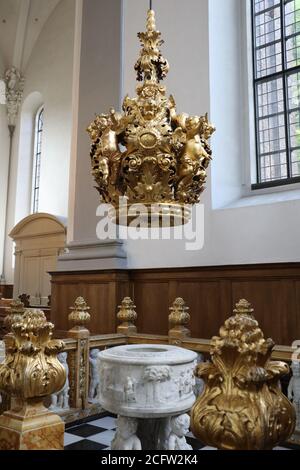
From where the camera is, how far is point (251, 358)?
4.07 ft

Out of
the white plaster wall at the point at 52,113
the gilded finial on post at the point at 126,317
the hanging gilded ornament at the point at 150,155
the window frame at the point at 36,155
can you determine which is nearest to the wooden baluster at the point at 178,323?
the gilded finial on post at the point at 126,317

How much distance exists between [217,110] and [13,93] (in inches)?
345

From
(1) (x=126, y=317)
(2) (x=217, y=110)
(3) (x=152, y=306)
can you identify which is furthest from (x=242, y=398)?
(2) (x=217, y=110)

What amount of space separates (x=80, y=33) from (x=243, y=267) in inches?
184

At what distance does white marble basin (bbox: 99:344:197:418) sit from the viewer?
8.35 feet

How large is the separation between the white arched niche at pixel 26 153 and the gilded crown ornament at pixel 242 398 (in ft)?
38.0

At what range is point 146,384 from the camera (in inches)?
101

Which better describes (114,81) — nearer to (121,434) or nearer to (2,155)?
(121,434)

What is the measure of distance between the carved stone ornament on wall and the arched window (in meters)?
0.65

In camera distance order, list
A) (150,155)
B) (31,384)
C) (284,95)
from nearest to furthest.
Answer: (31,384) < (150,155) < (284,95)

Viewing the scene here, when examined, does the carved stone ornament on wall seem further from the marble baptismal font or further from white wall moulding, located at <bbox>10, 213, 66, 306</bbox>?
the marble baptismal font

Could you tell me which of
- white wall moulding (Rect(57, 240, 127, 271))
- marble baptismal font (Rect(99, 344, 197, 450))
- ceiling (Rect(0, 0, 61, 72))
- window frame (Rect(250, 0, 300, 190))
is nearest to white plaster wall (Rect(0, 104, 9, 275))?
ceiling (Rect(0, 0, 61, 72))

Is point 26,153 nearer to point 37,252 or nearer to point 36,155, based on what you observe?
point 36,155

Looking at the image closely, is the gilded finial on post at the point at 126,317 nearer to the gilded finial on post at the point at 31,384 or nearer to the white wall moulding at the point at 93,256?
the white wall moulding at the point at 93,256
